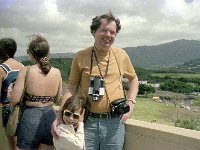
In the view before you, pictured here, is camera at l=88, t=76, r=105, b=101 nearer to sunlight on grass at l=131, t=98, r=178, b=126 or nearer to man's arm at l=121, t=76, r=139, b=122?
man's arm at l=121, t=76, r=139, b=122

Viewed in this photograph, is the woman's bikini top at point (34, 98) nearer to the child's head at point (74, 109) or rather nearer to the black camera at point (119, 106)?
the child's head at point (74, 109)

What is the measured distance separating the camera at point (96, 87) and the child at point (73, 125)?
7cm

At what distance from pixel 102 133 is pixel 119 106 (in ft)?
0.71

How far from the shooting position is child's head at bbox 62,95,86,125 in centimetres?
227

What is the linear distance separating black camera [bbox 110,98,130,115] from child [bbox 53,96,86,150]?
19 cm

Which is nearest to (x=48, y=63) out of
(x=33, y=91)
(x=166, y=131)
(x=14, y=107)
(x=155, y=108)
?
(x=33, y=91)

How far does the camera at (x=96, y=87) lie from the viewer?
2.24 meters

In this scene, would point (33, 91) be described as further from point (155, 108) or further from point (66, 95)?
point (155, 108)

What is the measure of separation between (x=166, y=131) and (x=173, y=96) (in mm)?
93365

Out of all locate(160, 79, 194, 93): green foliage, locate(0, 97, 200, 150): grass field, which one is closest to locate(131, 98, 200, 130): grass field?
locate(0, 97, 200, 150): grass field

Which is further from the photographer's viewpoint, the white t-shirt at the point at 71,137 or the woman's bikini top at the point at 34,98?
the woman's bikini top at the point at 34,98

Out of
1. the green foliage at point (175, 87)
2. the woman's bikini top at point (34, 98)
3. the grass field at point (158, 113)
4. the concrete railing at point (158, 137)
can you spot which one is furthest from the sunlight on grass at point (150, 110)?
the woman's bikini top at point (34, 98)

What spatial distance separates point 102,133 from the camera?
7.53 ft

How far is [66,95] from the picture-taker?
8.02ft
